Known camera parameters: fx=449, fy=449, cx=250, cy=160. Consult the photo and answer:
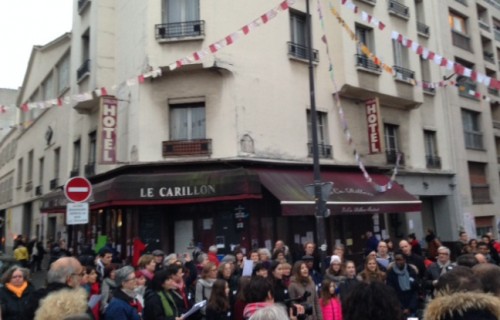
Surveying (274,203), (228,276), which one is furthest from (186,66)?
(228,276)

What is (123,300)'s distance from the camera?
4762 mm

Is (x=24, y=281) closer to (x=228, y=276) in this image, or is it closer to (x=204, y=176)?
(x=228, y=276)

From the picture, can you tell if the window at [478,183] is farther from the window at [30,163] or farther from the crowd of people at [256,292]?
the window at [30,163]

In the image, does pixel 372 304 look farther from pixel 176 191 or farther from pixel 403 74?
pixel 403 74

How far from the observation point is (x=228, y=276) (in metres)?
6.86

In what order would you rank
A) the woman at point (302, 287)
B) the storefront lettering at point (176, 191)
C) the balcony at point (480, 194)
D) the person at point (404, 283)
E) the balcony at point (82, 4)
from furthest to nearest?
the balcony at point (480, 194)
the balcony at point (82, 4)
the storefront lettering at point (176, 191)
the person at point (404, 283)
the woman at point (302, 287)

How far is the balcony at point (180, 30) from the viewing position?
44.6 ft

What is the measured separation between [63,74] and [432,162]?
680 inches

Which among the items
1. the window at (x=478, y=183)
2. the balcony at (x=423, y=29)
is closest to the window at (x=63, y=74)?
the balcony at (x=423, y=29)

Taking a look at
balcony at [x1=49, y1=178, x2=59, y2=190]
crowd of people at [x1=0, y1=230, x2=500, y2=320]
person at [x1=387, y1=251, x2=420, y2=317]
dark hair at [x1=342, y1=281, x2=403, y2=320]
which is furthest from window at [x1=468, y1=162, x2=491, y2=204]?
dark hair at [x1=342, y1=281, x2=403, y2=320]

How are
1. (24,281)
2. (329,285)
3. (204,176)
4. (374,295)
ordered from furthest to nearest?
1. (204,176)
2. (329,285)
3. (24,281)
4. (374,295)

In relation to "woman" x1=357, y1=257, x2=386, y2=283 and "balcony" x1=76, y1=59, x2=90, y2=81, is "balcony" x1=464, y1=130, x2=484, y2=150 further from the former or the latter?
"balcony" x1=76, y1=59, x2=90, y2=81

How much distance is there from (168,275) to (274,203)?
8.87 m

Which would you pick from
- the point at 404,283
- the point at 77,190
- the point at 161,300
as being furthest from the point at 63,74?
the point at 404,283
